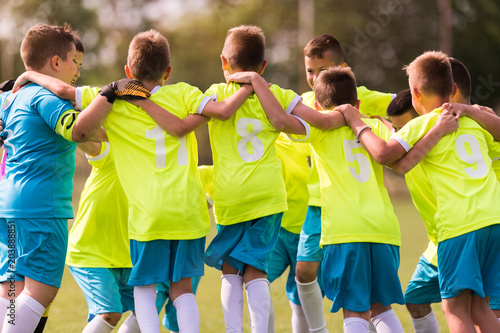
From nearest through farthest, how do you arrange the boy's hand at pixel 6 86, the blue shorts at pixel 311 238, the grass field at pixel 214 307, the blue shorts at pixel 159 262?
the blue shorts at pixel 159 262 < the boy's hand at pixel 6 86 < the blue shorts at pixel 311 238 < the grass field at pixel 214 307

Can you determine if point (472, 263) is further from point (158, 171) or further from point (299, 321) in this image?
point (158, 171)

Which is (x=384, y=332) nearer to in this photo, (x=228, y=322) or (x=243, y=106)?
(x=228, y=322)

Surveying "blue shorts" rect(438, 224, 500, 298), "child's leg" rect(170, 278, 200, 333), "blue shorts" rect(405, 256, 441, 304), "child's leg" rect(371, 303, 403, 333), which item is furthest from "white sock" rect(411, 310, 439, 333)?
"child's leg" rect(170, 278, 200, 333)

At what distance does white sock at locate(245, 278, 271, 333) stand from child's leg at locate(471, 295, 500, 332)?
51.1 inches

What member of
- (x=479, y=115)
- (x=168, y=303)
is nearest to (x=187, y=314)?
(x=168, y=303)

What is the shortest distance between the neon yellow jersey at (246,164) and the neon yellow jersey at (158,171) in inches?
7.1

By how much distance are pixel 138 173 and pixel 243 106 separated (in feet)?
2.75

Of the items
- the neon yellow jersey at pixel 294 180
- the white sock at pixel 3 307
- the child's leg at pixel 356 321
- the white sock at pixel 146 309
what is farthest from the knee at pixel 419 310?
the white sock at pixel 3 307

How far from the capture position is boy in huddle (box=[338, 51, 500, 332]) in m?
4.14

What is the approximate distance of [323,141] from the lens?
4523 millimetres

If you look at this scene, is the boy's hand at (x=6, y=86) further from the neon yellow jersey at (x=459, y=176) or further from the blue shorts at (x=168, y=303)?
the neon yellow jersey at (x=459, y=176)

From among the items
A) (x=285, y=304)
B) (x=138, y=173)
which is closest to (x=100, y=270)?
(x=138, y=173)

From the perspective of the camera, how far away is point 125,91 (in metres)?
4.19

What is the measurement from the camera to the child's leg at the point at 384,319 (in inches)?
171
